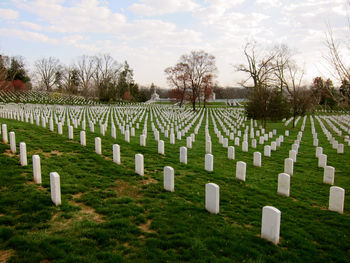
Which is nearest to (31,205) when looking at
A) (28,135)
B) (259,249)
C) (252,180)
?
(259,249)

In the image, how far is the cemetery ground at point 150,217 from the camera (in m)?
3.85

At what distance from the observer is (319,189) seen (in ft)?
25.4

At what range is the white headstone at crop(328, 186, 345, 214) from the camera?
5859mm

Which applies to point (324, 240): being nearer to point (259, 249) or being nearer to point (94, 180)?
point (259, 249)

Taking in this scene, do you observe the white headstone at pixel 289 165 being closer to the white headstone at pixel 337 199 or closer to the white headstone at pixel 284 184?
the white headstone at pixel 284 184

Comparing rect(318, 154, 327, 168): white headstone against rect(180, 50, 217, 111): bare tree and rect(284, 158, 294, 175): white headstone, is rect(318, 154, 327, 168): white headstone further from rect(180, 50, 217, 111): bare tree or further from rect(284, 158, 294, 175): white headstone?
rect(180, 50, 217, 111): bare tree

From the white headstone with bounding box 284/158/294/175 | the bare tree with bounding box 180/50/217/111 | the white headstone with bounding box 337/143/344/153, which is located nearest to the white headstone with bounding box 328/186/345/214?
the white headstone with bounding box 284/158/294/175

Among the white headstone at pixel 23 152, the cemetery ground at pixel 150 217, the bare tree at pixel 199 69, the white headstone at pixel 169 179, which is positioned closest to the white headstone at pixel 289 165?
the cemetery ground at pixel 150 217

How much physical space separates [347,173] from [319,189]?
3045 mm

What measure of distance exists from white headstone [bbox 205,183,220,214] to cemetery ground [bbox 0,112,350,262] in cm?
16

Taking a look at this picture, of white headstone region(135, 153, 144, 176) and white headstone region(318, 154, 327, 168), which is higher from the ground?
white headstone region(135, 153, 144, 176)

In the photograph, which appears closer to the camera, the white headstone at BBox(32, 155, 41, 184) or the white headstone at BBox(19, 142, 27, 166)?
the white headstone at BBox(32, 155, 41, 184)

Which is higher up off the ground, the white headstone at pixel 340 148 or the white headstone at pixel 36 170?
the white headstone at pixel 36 170

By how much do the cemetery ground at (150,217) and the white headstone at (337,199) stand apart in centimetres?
21
